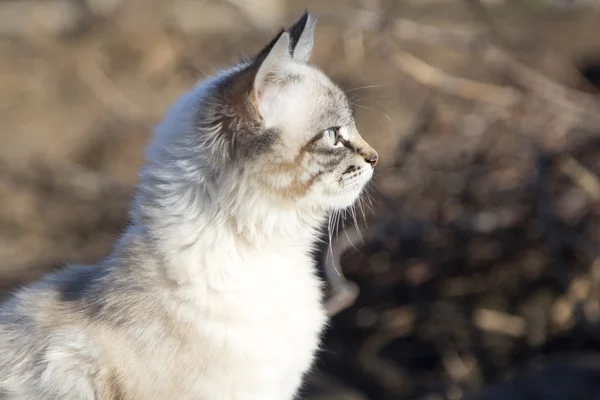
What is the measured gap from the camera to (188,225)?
7.75 ft

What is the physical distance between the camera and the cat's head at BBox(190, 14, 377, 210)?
7.50 ft

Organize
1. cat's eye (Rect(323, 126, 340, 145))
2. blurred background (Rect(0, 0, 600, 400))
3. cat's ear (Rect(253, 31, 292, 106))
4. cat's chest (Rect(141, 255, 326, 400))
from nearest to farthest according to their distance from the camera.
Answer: cat's ear (Rect(253, 31, 292, 106)) → cat's chest (Rect(141, 255, 326, 400)) → cat's eye (Rect(323, 126, 340, 145)) → blurred background (Rect(0, 0, 600, 400))

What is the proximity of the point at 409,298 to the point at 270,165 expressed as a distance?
2.48 metres

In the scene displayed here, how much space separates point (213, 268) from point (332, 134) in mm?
556

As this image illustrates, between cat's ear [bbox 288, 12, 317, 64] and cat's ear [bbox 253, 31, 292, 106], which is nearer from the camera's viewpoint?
cat's ear [bbox 253, 31, 292, 106]

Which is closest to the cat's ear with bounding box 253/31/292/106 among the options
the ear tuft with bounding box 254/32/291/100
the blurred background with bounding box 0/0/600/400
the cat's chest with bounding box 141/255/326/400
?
the ear tuft with bounding box 254/32/291/100

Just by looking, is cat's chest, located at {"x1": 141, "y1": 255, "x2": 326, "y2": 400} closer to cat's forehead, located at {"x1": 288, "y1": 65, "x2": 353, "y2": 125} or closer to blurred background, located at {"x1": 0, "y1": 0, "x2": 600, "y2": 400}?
cat's forehead, located at {"x1": 288, "y1": 65, "x2": 353, "y2": 125}

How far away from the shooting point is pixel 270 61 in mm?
2215

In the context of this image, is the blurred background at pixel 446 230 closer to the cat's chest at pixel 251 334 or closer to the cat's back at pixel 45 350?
the cat's chest at pixel 251 334

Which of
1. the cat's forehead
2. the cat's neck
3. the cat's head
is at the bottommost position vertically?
the cat's neck

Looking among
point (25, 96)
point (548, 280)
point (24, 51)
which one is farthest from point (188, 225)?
point (24, 51)

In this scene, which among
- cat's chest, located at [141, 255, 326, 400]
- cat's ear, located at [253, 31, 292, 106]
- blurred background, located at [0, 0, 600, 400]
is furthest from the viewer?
blurred background, located at [0, 0, 600, 400]

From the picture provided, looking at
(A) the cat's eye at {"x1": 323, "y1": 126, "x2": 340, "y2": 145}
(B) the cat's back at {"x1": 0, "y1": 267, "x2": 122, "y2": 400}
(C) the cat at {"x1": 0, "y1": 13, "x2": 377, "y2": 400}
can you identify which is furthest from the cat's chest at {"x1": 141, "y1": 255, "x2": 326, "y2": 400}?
(A) the cat's eye at {"x1": 323, "y1": 126, "x2": 340, "y2": 145}

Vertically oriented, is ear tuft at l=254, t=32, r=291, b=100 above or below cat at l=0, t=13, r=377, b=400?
above
